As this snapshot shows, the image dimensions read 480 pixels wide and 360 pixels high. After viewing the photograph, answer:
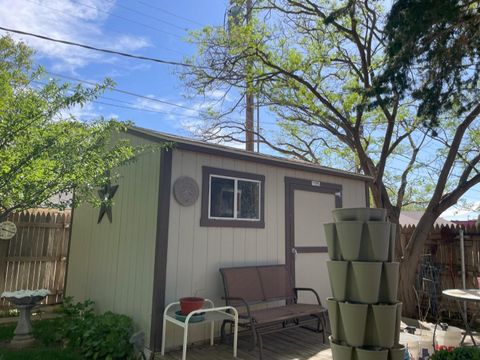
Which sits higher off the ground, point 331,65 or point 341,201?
point 331,65

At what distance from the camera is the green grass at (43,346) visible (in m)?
3.94

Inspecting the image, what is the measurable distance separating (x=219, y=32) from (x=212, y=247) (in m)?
5.66

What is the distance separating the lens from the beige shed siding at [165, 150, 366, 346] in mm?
4203

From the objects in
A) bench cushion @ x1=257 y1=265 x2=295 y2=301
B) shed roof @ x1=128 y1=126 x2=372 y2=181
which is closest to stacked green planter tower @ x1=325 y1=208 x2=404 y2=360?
shed roof @ x1=128 y1=126 x2=372 y2=181

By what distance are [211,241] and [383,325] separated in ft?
9.07

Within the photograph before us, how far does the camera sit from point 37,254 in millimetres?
6621

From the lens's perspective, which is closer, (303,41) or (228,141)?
(303,41)

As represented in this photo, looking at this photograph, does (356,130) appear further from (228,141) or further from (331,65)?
(228,141)

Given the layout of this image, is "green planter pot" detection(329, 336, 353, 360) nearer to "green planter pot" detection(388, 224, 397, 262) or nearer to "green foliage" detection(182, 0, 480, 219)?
"green planter pot" detection(388, 224, 397, 262)

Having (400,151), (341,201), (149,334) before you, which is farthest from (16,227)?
(400,151)

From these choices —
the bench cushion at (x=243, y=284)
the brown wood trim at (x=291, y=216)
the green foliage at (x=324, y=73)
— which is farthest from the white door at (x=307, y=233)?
the green foliage at (x=324, y=73)

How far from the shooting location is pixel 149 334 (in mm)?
3934

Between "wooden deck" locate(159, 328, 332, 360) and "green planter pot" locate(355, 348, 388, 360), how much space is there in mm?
2124

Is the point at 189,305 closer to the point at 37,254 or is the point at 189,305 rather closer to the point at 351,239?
the point at 351,239
